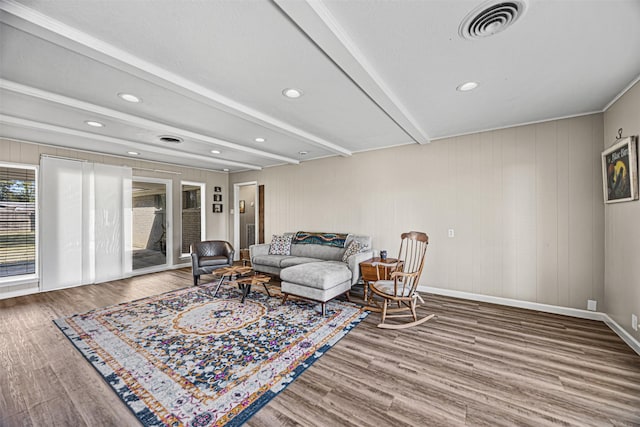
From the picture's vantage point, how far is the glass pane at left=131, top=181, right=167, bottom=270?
18.4 ft

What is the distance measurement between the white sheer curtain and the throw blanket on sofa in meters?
3.51

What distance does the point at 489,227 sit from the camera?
146 inches

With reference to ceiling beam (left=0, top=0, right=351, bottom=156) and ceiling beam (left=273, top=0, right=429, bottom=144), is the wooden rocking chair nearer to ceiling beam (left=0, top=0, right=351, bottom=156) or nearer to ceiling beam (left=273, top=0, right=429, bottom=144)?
ceiling beam (left=273, top=0, right=429, bottom=144)

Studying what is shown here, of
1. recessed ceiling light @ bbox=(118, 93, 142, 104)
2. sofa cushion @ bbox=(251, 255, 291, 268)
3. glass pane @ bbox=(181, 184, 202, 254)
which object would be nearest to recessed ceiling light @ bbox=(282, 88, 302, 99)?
recessed ceiling light @ bbox=(118, 93, 142, 104)

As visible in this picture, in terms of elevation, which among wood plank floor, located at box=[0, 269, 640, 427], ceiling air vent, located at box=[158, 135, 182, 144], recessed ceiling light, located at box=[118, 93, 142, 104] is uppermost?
recessed ceiling light, located at box=[118, 93, 142, 104]

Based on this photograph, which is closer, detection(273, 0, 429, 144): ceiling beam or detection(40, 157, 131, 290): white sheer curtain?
detection(273, 0, 429, 144): ceiling beam

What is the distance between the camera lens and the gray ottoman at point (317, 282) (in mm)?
3260

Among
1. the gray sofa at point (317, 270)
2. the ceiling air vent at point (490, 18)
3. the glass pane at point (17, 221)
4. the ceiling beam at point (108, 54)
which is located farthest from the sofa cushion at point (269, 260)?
the ceiling air vent at point (490, 18)

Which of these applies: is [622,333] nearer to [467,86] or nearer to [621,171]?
[621,171]

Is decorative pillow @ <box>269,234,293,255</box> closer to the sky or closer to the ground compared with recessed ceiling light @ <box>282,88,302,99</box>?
closer to the ground

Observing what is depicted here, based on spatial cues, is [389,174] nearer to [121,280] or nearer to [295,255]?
[295,255]

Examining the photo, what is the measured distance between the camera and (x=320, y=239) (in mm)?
5078

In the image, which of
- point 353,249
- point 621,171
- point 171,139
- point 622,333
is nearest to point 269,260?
point 353,249

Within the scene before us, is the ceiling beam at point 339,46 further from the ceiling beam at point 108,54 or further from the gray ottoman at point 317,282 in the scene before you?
the gray ottoman at point 317,282
